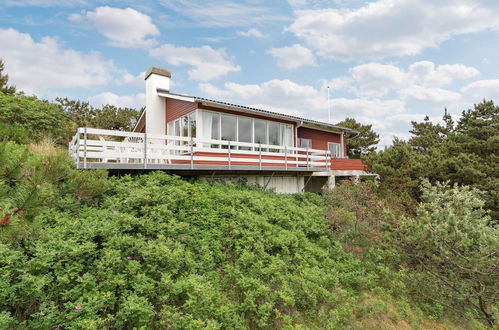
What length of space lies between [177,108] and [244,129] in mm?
3727

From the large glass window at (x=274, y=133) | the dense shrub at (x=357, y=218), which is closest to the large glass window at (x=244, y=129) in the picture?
the large glass window at (x=274, y=133)

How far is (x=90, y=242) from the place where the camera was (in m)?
4.70

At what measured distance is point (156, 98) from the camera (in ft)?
48.4

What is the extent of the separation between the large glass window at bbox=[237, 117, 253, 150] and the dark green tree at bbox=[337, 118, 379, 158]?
21687 millimetres

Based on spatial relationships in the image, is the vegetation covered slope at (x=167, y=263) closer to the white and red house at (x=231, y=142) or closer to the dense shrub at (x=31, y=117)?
the white and red house at (x=231, y=142)

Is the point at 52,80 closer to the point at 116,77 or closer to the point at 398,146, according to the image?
the point at 116,77

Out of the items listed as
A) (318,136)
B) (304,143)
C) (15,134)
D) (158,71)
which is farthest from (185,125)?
(318,136)

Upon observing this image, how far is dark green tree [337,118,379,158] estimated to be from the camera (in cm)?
3238

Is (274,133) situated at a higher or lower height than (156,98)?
lower

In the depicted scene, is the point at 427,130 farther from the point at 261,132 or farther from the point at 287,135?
the point at 261,132

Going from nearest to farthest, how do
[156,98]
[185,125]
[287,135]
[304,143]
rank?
1. [185,125]
2. [156,98]
3. [287,135]
4. [304,143]

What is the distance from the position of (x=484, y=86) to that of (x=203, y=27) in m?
21.3

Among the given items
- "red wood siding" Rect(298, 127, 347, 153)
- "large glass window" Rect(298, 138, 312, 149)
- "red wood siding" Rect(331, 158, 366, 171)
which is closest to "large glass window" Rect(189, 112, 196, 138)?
"red wood siding" Rect(298, 127, 347, 153)

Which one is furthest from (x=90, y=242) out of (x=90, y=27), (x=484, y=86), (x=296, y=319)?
(x=484, y=86)
